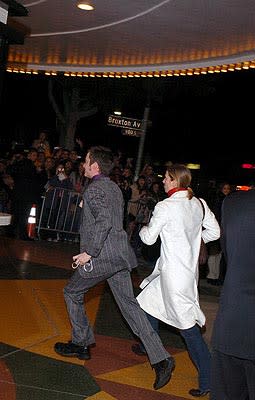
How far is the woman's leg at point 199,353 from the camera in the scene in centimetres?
577

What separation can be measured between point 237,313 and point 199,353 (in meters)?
2.15

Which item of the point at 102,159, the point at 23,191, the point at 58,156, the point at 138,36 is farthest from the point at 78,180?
the point at 102,159

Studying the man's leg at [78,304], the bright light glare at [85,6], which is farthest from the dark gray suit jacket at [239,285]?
the bright light glare at [85,6]

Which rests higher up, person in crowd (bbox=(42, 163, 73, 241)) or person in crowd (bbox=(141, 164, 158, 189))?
person in crowd (bbox=(141, 164, 158, 189))

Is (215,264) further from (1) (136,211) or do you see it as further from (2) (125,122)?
(2) (125,122)

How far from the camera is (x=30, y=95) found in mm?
37281

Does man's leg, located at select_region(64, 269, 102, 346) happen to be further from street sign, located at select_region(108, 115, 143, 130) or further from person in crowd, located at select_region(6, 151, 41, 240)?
street sign, located at select_region(108, 115, 143, 130)

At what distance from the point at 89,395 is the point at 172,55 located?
7.21 m

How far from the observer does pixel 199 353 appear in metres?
5.77

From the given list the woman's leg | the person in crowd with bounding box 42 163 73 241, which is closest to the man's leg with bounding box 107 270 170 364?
Answer: the woman's leg

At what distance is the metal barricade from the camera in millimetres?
15047

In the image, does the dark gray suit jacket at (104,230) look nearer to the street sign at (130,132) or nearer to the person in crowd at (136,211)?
the person in crowd at (136,211)

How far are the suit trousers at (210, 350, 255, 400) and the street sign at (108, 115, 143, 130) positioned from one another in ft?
45.4

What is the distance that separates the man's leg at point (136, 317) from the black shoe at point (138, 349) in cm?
81
